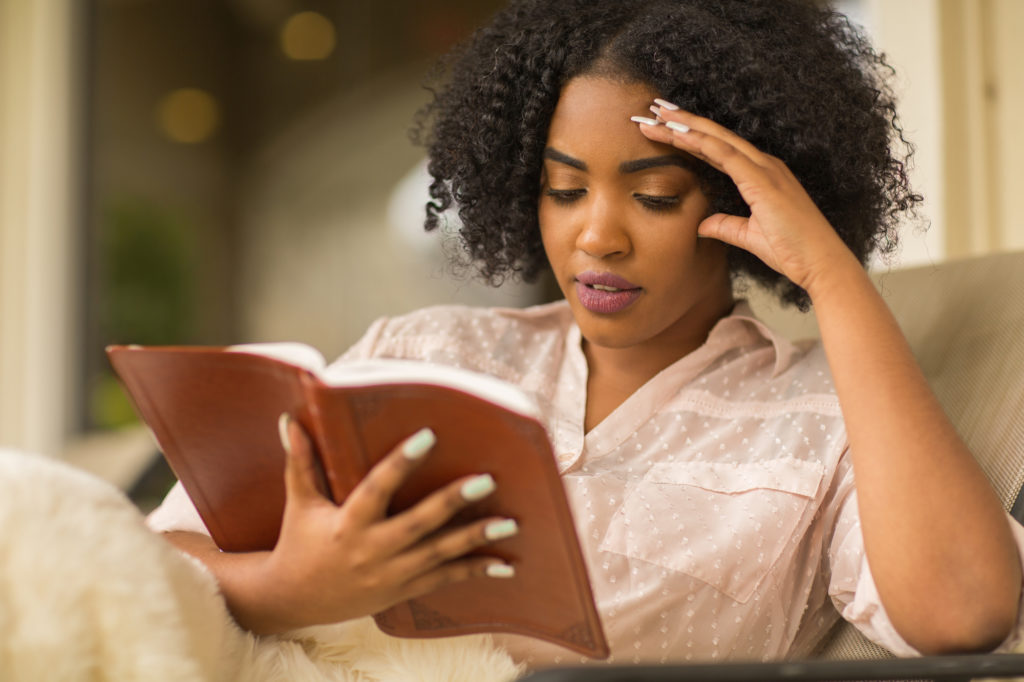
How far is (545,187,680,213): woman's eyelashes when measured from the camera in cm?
121

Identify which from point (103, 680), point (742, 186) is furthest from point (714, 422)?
point (103, 680)

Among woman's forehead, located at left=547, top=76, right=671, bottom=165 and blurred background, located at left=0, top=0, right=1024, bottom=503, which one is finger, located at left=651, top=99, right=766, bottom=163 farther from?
blurred background, located at left=0, top=0, right=1024, bottom=503

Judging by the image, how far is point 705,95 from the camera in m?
1.23

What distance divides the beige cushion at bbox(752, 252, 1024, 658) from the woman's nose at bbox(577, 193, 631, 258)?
0.51 metres

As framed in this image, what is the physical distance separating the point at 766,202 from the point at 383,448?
0.58m

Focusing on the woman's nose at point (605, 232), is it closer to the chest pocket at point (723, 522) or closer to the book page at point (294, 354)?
the chest pocket at point (723, 522)

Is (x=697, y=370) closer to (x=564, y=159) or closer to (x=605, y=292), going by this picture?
(x=605, y=292)

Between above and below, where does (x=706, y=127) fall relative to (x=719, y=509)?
above

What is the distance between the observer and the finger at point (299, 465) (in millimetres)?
844

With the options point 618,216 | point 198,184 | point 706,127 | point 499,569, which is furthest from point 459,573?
point 198,184

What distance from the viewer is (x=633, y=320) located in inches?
49.7

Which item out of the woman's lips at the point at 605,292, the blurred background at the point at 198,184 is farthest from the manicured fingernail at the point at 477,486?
the blurred background at the point at 198,184

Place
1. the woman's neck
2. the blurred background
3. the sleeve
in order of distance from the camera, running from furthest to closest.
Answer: the blurred background < the woman's neck < the sleeve

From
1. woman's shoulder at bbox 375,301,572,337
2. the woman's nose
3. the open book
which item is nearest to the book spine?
the open book
